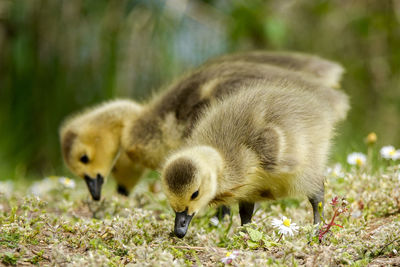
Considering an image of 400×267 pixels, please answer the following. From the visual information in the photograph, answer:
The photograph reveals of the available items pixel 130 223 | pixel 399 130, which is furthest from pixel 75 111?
pixel 130 223

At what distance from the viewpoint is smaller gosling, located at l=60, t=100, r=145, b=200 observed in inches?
145

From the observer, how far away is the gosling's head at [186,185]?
85.4 inches

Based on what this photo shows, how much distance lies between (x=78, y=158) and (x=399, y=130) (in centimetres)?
396

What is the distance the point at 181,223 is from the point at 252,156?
42 cm

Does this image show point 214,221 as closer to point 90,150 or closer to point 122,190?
point 90,150

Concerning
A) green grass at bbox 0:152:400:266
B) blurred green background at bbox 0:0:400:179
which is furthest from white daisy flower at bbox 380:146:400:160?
blurred green background at bbox 0:0:400:179

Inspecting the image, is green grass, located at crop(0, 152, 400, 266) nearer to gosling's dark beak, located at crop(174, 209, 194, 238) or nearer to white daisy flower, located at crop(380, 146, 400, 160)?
gosling's dark beak, located at crop(174, 209, 194, 238)

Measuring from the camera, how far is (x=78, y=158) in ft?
12.0

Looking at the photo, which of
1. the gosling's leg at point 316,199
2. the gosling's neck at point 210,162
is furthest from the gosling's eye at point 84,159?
the gosling's leg at point 316,199

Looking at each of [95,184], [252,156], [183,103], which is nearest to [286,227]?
[252,156]

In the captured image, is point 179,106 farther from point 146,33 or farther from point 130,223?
point 146,33

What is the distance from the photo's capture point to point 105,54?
5.93 meters

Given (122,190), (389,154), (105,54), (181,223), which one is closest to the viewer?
(181,223)

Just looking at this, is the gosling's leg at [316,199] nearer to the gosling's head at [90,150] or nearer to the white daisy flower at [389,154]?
the white daisy flower at [389,154]
